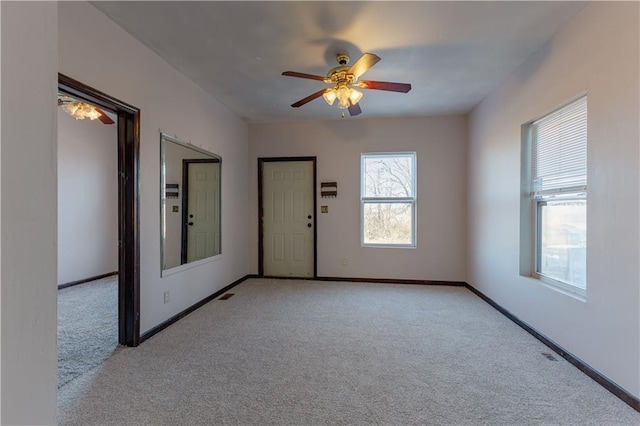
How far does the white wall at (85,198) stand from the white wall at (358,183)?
2.51 m

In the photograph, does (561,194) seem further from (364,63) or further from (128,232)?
(128,232)

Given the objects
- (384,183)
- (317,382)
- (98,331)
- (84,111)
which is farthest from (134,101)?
(384,183)

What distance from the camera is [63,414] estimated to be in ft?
5.66

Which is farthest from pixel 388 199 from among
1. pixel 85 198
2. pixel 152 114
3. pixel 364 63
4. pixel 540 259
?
pixel 85 198

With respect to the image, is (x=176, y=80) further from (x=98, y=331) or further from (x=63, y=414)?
(x=63, y=414)

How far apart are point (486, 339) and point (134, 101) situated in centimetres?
374

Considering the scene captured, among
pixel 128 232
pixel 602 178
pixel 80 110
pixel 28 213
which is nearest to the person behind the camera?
pixel 28 213

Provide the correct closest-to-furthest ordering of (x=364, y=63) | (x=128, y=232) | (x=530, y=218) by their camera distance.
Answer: (x=364, y=63) < (x=128, y=232) < (x=530, y=218)

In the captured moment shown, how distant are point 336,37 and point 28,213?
8.27 ft

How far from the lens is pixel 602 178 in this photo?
2057mm

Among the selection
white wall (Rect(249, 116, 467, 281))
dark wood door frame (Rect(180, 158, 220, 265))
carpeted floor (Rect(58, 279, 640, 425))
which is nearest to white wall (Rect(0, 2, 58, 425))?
carpeted floor (Rect(58, 279, 640, 425))

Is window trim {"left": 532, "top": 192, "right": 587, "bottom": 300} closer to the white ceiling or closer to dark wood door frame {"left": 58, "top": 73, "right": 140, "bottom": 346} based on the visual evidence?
the white ceiling

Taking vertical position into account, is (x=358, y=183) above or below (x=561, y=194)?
above

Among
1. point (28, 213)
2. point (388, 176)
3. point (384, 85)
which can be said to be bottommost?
point (28, 213)
